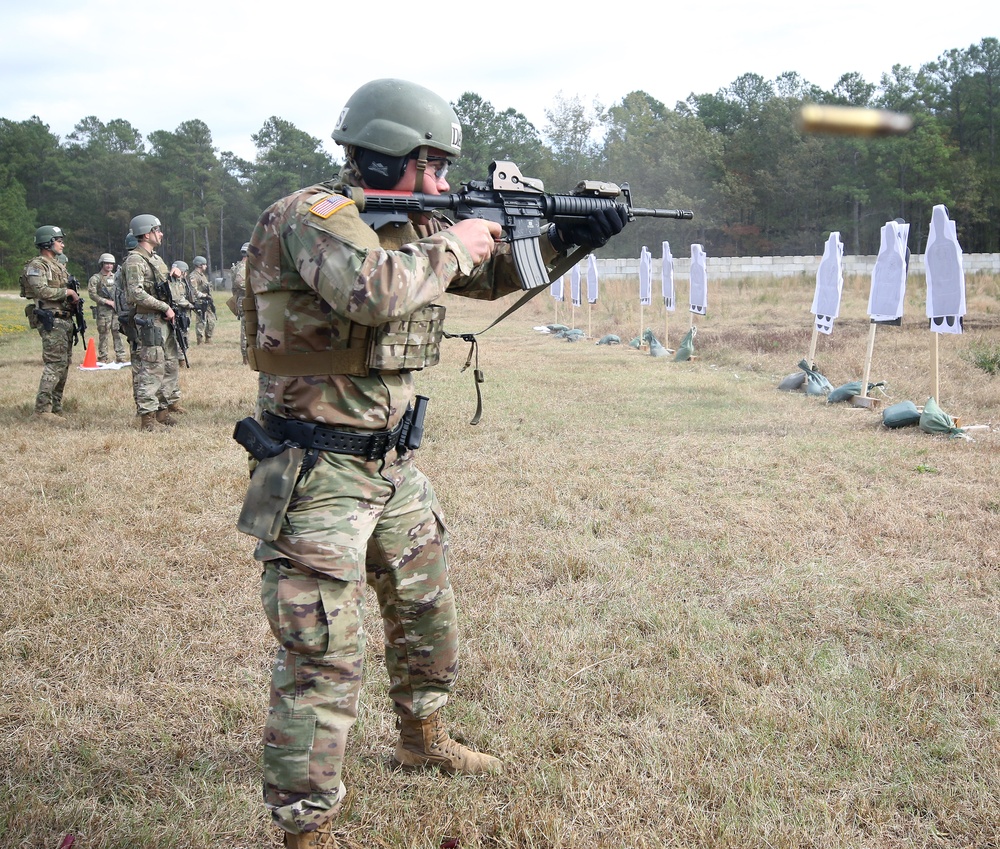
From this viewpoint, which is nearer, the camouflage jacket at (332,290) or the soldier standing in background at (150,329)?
the camouflage jacket at (332,290)

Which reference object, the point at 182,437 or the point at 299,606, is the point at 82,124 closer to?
the point at 182,437

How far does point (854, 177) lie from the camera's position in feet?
50.4

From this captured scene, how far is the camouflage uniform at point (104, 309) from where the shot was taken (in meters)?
15.6

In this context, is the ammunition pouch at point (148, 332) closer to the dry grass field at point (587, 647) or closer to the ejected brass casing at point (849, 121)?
the dry grass field at point (587, 647)

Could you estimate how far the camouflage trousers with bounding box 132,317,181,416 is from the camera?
8898mm

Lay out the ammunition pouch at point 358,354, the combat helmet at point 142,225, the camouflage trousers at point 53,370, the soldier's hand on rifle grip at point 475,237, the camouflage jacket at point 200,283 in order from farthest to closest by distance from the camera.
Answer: the camouflage jacket at point 200,283, the camouflage trousers at point 53,370, the combat helmet at point 142,225, the soldier's hand on rifle grip at point 475,237, the ammunition pouch at point 358,354

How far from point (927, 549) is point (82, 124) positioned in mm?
87996

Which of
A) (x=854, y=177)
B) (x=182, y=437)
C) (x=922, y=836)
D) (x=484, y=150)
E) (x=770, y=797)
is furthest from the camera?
(x=484, y=150)

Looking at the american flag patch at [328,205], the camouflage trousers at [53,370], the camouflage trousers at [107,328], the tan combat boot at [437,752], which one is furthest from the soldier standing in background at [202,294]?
the american flag patch at [328,205]

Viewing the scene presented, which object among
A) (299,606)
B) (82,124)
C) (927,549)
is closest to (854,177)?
(927,549)

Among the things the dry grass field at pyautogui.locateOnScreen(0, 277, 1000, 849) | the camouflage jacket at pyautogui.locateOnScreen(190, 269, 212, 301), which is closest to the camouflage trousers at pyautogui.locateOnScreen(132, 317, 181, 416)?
the dry grass field at pyautogui.locateOnScreen(0, 277, 1000, 849)

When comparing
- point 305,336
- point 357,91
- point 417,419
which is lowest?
point 417,419

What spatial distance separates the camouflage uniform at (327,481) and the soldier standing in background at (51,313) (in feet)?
27.6

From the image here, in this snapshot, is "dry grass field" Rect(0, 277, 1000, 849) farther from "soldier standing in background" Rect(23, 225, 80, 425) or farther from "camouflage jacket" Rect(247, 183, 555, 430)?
"soldier standing in background" Rect(23, 225, 80, 425)
